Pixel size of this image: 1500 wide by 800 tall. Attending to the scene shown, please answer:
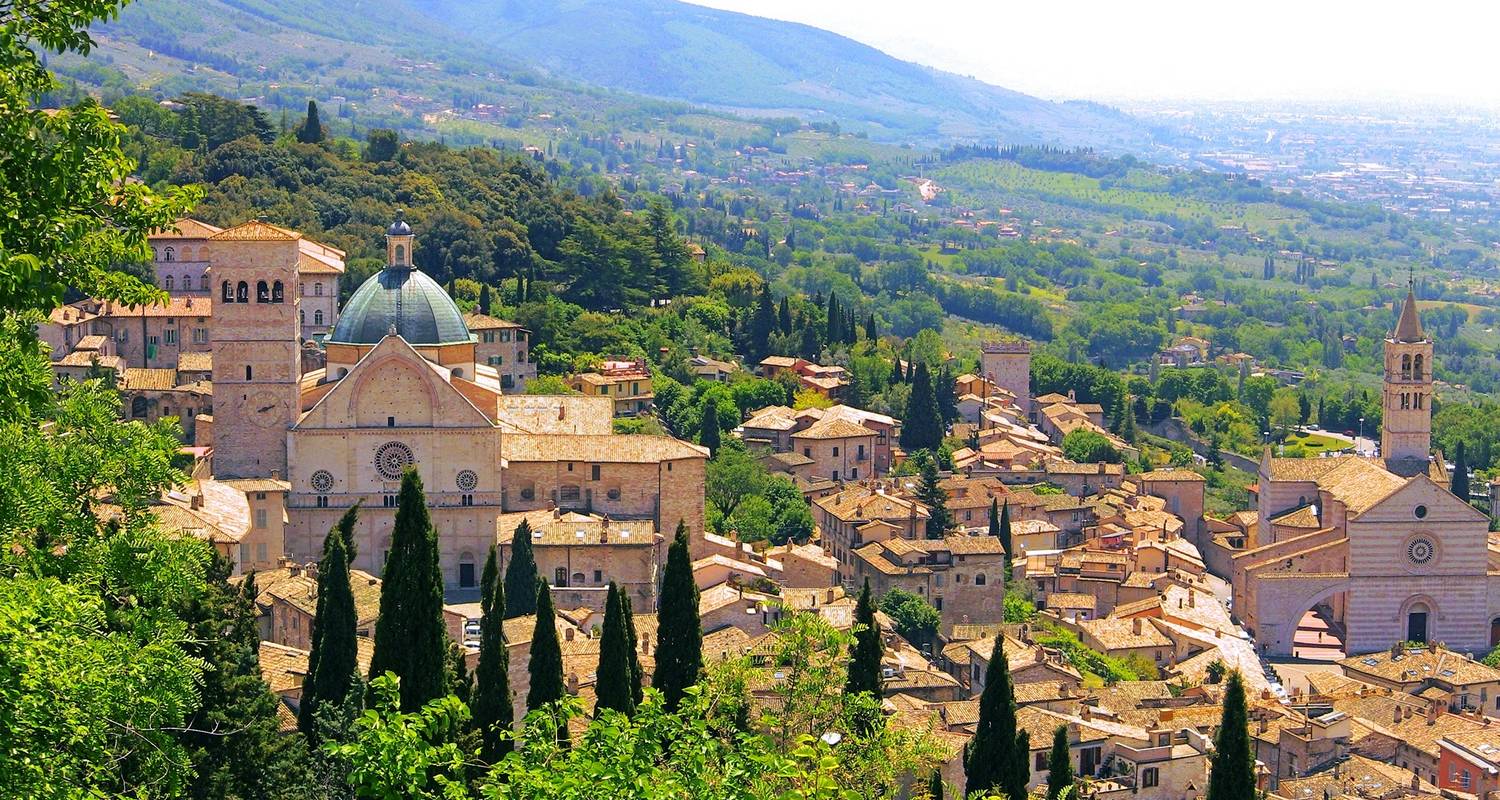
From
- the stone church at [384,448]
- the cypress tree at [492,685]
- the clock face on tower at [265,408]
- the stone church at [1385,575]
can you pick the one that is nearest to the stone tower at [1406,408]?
the stone church at [1385,575]

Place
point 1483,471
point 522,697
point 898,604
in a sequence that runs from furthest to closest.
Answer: point 1483,471
point 898,604
point 522,697

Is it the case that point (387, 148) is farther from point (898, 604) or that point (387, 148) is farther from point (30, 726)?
point (30, 726)

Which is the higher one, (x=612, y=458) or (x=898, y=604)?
(x=612, y=458)

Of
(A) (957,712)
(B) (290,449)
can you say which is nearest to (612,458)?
(B) (290,449)

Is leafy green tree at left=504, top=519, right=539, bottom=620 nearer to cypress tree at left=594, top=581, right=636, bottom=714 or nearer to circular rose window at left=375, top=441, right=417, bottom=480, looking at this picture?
circular rose window at left=375, top=441, right=417, bottom=480

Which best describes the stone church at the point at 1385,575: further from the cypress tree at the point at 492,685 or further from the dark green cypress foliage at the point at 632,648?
the cypress tree at the point at 492,685

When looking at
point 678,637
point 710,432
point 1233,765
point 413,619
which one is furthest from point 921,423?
point 413,619

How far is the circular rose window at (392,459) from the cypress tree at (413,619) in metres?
19.3

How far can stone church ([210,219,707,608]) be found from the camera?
4653cm

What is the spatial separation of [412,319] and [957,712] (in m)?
16.8

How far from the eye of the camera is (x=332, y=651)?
29938mm

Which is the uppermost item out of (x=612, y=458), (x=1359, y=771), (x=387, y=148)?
(x=387, y=148)

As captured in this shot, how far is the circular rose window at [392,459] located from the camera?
153 ft

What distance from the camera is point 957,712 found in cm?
4116
